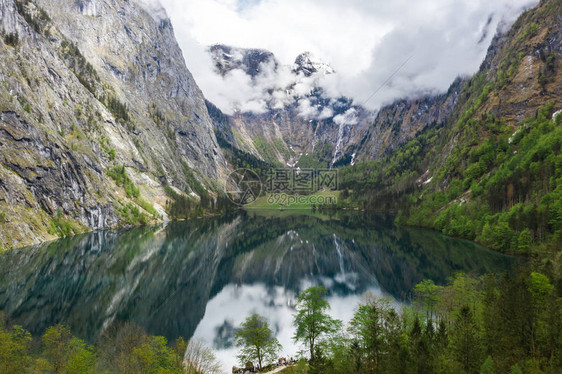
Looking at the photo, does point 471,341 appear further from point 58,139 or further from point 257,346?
point 58,139

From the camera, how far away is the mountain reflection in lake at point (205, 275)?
46.0 m

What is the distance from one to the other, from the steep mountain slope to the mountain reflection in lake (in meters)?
9.18

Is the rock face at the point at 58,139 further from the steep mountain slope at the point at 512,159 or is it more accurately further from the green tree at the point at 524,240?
the steep mountain slope at the point at 512,159

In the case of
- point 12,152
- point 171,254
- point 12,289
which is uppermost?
point 12,152

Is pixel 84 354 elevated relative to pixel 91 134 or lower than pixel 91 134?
lower

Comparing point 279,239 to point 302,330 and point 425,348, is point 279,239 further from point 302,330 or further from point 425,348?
point 425,348

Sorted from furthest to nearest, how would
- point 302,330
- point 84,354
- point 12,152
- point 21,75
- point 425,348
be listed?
point 21,75, point 12,152, point 302,330, point 84,354, point 425,348

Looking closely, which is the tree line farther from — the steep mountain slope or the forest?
the steep mountain slope

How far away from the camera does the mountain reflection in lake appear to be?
46.0m

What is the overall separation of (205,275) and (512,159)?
353 ft

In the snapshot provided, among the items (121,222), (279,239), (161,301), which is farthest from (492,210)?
(121,222)

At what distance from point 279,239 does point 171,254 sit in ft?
156

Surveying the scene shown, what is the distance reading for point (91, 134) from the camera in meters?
150

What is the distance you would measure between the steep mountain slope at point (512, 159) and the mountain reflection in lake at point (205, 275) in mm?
9181
